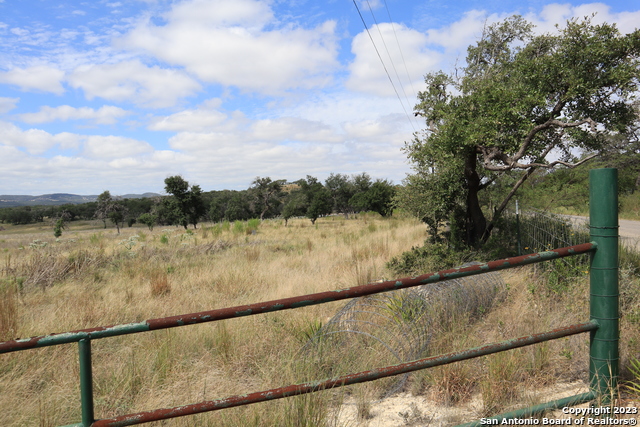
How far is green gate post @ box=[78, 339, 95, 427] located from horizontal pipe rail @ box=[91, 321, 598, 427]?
0.05 metres

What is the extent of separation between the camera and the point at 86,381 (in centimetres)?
155

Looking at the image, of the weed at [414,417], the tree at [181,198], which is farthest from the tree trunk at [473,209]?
the tree at [181,198]

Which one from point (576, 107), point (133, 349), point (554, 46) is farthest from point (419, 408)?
point (554, 46)

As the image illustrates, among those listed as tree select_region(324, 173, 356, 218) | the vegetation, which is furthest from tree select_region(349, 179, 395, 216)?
tree select_region(324, 173, 356, 218)

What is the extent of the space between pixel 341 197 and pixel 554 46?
57.4 metres

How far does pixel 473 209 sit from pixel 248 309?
33.5 ft

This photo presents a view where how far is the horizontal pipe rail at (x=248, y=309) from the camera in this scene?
4.95 feet

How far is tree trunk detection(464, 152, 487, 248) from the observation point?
403 inches

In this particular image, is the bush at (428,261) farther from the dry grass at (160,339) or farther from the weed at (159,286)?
the weed at (159,286)

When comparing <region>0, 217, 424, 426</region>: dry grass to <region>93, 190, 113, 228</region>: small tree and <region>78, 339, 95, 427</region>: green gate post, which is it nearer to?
<region>78, 339, 95, 427</region>: green gate post

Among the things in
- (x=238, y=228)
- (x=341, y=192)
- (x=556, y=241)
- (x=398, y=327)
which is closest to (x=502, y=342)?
(x=398, y=327)

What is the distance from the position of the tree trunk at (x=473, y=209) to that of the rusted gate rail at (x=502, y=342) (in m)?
8.27

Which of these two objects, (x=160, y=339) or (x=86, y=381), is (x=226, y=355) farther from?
(x=86, y=381)

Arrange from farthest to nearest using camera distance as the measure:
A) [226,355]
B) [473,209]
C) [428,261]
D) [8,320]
A: [473,209] < [428,261] < [8,320] < [226,355]
